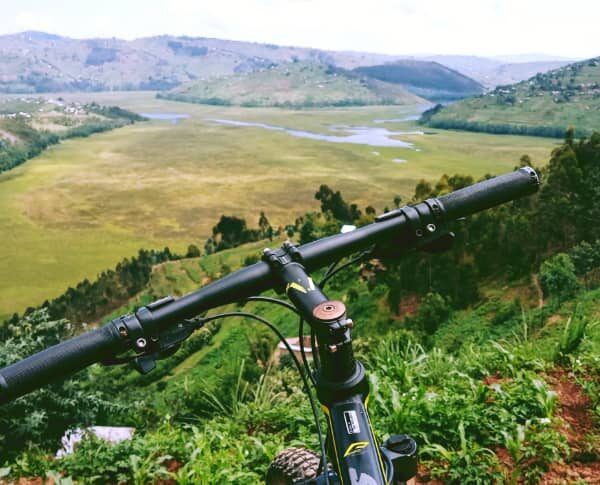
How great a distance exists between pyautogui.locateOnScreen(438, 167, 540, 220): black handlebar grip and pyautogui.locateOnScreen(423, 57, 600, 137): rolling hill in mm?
142604

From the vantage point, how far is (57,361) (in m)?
1.99

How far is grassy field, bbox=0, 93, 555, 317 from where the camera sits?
81312 mm

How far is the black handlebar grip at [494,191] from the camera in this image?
2820mm

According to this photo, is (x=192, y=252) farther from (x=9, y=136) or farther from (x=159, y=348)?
(x=9, y=136)

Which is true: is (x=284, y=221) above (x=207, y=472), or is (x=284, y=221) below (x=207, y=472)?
below

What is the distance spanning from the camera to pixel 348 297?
36125 mm

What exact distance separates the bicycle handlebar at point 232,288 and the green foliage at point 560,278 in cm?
2026

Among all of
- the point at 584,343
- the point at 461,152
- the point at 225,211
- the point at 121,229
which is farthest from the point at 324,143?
the point at 584,343

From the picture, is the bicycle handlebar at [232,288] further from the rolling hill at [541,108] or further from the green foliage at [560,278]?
the rolling hill at [541,108]

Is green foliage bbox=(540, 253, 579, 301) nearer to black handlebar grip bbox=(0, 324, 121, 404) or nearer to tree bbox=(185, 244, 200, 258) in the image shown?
black handlebar grip bbox=(0, 324, 121, 404)

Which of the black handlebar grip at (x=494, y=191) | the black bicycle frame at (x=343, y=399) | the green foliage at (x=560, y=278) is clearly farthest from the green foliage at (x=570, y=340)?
the green foliage at (x=560, y=278)

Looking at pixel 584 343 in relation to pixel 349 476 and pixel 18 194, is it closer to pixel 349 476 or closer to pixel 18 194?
pixel 349 476

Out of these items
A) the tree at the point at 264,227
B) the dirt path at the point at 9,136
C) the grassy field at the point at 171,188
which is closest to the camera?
the grassy field at the point at 171,188

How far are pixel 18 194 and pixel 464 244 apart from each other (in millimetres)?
116370
